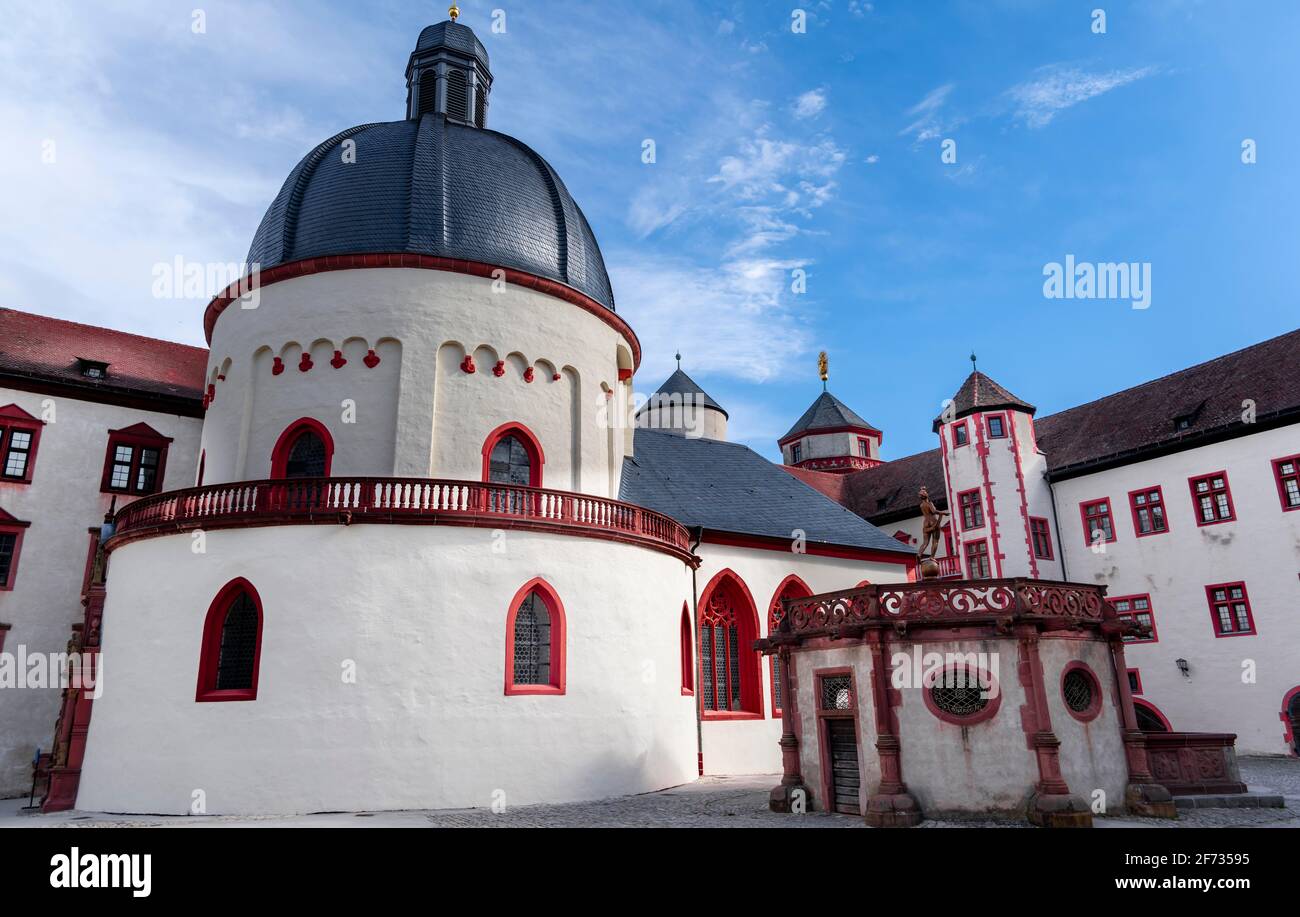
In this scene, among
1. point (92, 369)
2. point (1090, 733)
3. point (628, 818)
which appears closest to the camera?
point (1090, 733)

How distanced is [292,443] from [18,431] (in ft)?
24.4

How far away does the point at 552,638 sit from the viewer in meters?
Answer: 15.0

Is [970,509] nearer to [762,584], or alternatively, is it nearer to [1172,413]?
[1172,413]

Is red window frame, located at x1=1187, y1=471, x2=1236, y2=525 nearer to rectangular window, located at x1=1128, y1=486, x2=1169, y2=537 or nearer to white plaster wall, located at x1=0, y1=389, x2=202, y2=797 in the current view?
rectangular window, located at x1=1128, y1=486, x2=1169, y2=537

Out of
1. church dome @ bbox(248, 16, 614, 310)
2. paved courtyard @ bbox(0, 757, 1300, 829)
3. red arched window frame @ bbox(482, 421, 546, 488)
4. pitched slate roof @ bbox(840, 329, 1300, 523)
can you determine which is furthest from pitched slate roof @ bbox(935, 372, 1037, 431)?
red arched window frame @ bbox(482, 421, 546, 488)

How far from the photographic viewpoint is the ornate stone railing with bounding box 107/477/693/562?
46.0 feet

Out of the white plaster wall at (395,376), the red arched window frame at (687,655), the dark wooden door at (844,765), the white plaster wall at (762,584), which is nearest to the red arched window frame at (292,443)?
the white plaster wall at (395,376)

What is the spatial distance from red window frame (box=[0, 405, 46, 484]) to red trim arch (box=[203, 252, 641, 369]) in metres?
4.52

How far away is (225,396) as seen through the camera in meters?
18.2

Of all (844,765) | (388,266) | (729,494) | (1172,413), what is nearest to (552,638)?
(844,765)

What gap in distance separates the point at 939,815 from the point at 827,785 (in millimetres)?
1810

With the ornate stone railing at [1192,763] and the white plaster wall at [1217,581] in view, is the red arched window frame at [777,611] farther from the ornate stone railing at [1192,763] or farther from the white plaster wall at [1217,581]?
the white plaster wall at [1217,581]
